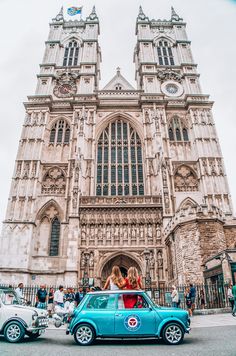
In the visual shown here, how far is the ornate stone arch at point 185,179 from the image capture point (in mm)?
24231

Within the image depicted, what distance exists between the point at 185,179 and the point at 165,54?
18.3 meters

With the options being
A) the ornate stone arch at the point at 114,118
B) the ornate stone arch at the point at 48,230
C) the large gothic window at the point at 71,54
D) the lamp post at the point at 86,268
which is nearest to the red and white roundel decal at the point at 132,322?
the lamp post at the point at 86,268

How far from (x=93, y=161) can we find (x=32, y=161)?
18.1ft

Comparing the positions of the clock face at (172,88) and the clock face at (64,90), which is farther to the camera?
the clock face at (172,88)

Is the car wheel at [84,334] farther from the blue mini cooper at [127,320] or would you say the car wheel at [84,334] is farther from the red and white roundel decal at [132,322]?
the red and white roundel decal at [132,322]

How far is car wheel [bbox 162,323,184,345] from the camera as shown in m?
5.60

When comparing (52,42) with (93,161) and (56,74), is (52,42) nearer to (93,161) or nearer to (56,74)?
(56,74)

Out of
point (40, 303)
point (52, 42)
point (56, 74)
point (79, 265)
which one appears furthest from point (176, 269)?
point (52, 42)

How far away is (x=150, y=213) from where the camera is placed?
2091 cm

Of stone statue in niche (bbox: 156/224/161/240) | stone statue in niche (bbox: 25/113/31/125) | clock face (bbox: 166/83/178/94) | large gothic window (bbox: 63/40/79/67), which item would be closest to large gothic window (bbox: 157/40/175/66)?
clock face (bbox: 166/83/178/94)

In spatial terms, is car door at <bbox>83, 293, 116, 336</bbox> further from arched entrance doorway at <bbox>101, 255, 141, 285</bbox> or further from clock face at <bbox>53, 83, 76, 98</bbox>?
clock face at <bbox>53, 83, 76, 98</bbox>

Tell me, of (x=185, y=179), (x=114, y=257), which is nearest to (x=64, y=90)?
(x=185, y=179)

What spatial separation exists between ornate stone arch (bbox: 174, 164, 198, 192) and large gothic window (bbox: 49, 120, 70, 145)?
37.1 feet

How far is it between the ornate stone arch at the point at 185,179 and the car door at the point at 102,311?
18862mm
